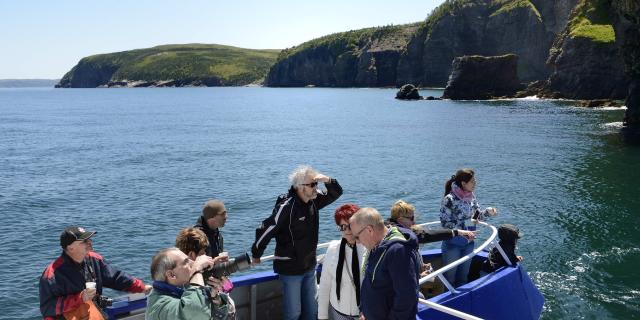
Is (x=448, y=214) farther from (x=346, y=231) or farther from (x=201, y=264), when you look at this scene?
(x=201, y=264)

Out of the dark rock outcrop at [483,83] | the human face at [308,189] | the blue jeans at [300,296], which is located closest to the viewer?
the human face at [308,189]

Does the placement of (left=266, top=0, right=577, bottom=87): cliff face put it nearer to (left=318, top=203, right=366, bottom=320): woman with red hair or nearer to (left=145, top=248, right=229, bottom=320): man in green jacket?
(left=318, top=203, right=366, bottom=320): woman with red hair

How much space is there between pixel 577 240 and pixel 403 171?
18.5 metres

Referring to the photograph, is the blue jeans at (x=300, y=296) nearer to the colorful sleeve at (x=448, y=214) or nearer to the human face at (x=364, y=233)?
the human face at (x=364, y=233)

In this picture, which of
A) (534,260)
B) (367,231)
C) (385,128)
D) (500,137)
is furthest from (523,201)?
(385,128)

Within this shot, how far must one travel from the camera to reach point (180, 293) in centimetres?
475


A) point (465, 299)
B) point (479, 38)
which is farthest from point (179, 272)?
point (479, 38)

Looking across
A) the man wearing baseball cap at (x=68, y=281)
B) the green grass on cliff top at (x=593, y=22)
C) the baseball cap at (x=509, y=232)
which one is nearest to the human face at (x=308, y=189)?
the man wearing baseball cap at (x=68, y=281)

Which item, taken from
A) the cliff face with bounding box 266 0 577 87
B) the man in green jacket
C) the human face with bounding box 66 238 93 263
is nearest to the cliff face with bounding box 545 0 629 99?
the cliff face with bounding box 266 0 577 87

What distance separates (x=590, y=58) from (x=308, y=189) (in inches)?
3841

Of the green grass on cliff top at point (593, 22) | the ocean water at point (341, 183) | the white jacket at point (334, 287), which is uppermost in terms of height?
the green grass on cliff top at point (593, 22)

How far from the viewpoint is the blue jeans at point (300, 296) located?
7.54m

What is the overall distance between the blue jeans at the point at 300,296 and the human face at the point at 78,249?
2534mm

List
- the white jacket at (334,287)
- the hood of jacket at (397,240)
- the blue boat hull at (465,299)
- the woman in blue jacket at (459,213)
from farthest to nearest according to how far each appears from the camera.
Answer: the woman in blue jacket at (459,213) < the blue boat hull at (465,299) < the white jacket at (334,287) < the hood of jacket at (397,240)
